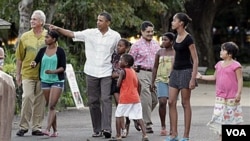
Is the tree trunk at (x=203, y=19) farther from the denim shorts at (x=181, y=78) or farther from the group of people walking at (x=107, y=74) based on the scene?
the denim shorts at (x=181, y=78)

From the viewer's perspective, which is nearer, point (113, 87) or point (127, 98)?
point (127, 98)

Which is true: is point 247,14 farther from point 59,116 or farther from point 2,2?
point 59,116

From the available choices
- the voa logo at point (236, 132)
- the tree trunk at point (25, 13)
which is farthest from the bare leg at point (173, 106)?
the tree trunk at point (25, 13)

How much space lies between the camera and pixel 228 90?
31.7 ft

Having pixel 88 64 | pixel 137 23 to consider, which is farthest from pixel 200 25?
pixel 88 64

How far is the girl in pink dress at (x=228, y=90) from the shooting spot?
964 cm

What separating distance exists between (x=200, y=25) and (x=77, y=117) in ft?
79.6

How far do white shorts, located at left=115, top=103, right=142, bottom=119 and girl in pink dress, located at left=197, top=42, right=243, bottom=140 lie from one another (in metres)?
1.43

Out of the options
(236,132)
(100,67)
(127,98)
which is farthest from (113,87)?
(236,132)

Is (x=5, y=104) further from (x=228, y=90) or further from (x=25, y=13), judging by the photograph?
(x=25, y=13)

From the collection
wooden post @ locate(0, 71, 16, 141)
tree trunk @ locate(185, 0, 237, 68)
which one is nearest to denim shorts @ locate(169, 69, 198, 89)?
wooden post @ locate(0, 71, 16, 141)

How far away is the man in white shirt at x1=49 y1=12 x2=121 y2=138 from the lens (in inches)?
441

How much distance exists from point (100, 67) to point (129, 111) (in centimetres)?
96

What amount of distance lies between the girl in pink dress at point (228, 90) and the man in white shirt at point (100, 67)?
212cm
